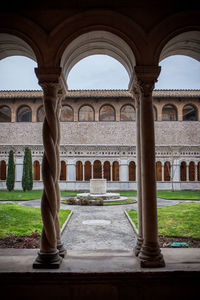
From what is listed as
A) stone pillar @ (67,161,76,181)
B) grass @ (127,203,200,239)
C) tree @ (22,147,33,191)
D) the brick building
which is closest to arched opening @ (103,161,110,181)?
the brick building

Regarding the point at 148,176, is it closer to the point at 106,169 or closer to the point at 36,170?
the point at 106,169

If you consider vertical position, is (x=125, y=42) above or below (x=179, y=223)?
above

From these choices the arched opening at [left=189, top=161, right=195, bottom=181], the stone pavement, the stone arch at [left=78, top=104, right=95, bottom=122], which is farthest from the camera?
the stone arch at [left=78, top=104, right=95, bottom=122]

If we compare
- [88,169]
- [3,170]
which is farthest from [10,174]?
[88,169]

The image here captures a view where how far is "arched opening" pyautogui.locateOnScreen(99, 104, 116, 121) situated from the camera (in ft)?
90.9

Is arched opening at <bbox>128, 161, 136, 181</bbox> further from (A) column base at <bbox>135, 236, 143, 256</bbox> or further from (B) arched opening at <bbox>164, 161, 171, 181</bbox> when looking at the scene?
(A) column base at <bbox>135, 236, 143, 256</bbox>

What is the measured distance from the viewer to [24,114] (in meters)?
29.3

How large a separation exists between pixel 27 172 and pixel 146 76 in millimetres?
21054

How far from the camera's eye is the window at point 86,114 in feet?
90.2

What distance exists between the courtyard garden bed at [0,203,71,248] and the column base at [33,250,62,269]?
8.90 ft

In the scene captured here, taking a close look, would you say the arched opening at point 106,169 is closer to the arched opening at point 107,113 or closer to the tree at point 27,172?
the arched opening at point 107,113
